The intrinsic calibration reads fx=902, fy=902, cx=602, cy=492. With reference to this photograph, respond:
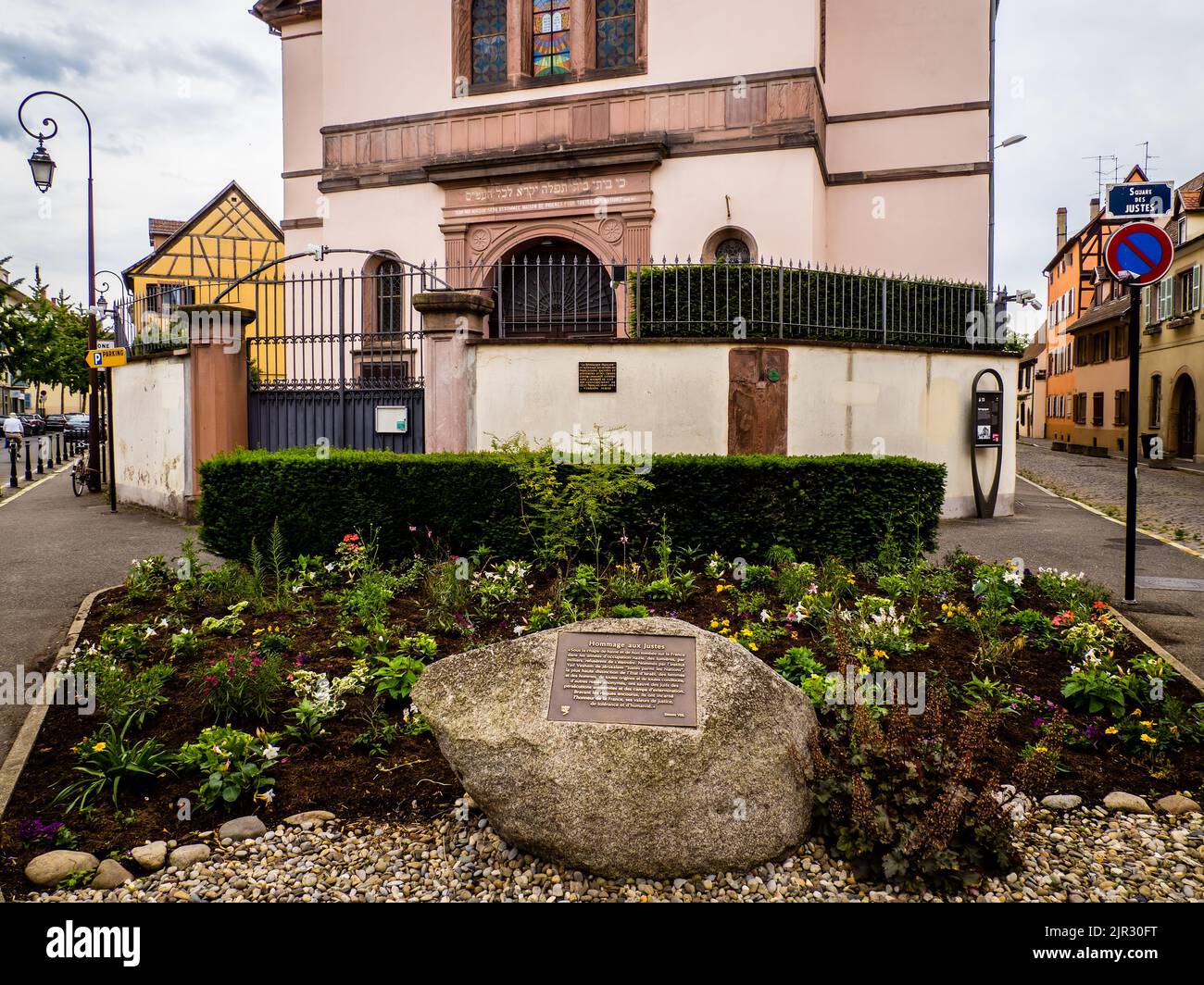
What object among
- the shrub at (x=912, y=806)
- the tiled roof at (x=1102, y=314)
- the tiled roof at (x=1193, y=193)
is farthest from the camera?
the tiled roof at (x=1102, y=314)

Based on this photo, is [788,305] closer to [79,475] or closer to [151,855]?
[151,855]

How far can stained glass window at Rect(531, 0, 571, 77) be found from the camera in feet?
59.3

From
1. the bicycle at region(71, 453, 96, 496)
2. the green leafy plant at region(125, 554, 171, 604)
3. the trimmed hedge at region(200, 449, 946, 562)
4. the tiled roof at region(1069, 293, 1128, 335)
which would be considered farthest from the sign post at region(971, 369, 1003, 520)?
the tiled roof at region(1069, 293, 1128, 335)

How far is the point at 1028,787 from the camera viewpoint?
4215 mm

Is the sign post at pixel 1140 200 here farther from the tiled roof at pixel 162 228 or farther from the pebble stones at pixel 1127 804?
the tiled roof at pixel 162 228

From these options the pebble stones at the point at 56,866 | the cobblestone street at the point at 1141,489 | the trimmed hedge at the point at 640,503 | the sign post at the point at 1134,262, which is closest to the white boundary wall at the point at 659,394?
the trimmed hedge at the point at 640,503

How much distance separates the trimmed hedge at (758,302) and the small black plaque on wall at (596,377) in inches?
25.6

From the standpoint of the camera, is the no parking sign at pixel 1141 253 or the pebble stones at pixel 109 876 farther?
the no parking sign at pixel 1141 253

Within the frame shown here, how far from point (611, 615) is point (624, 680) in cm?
223

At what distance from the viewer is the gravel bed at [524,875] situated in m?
3.49

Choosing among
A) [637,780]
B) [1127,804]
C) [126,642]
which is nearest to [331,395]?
[126,642]

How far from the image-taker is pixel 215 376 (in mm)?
12156

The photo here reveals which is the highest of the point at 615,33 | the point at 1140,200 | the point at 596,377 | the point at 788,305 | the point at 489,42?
the point at 489,42

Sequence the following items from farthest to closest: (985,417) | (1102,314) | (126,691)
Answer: (1102,314)
(985,417)
(126,691)
